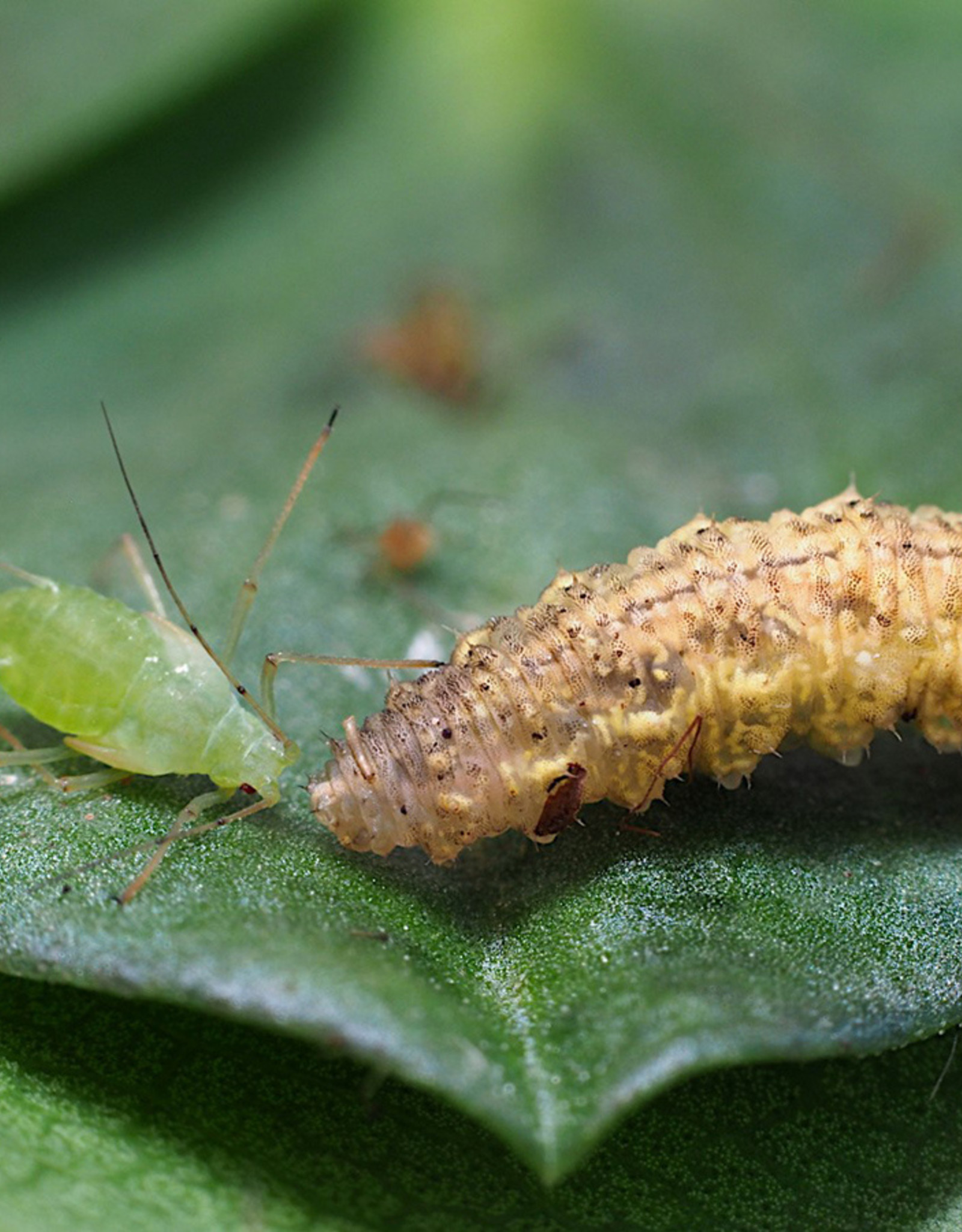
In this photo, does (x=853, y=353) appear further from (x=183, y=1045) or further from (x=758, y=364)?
(x=183, y=1045)

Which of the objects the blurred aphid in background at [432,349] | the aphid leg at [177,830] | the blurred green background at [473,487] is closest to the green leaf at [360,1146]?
the blurred green background at [473,487]

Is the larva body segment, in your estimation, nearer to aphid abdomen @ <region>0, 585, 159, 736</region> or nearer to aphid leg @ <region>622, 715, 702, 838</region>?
aphid leg @ <region>622, 715, 702, 838</region>

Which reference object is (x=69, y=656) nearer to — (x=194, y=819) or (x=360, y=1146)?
(x=194, y=819)

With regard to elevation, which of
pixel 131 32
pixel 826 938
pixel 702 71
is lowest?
pixel 826 938

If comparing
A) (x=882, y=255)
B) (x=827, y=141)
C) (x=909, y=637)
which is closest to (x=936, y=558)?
(x=909, y=637)

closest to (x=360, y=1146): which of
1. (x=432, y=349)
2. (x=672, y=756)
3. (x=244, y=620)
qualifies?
(x=672, y=756)
